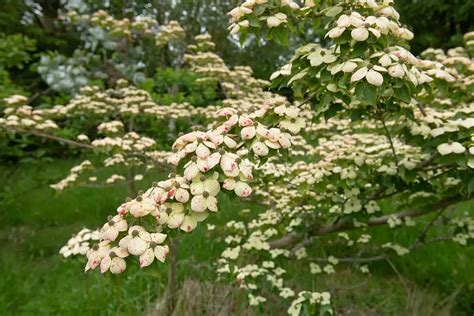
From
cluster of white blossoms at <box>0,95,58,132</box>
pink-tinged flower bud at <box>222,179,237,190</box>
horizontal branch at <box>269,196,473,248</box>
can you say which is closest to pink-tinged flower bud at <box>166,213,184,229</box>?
pink-tinged flower bud at <box>222,179,237,190</box>

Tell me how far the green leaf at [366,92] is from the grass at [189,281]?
3.54 ft

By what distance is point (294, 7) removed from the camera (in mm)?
1842

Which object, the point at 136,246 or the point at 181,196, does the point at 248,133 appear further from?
the point at 136,246

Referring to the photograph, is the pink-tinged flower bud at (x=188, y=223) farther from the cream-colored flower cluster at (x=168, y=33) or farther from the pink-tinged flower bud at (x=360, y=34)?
the cream-colored flower cluster at (x=168, y=33)

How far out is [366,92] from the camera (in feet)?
4.68

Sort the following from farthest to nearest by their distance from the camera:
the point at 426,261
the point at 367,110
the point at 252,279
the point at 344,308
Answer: the point at 426,261, the point at 344,308, the point at 252,279, the point at 367,110

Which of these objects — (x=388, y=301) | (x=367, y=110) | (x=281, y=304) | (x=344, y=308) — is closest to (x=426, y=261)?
(x=388, y=301)

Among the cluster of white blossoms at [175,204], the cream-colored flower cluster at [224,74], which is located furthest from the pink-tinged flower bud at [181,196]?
the cream-colored flower cluster at [224,74]

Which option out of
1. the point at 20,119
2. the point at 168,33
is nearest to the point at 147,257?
the point at 20,119

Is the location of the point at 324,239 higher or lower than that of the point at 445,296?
lower

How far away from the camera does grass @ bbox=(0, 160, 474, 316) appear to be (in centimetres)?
263

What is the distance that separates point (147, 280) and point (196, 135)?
6.29 feet

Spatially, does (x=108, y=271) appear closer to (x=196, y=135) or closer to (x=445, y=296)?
(x=196, y=135)

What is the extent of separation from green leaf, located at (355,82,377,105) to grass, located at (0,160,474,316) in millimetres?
1079
